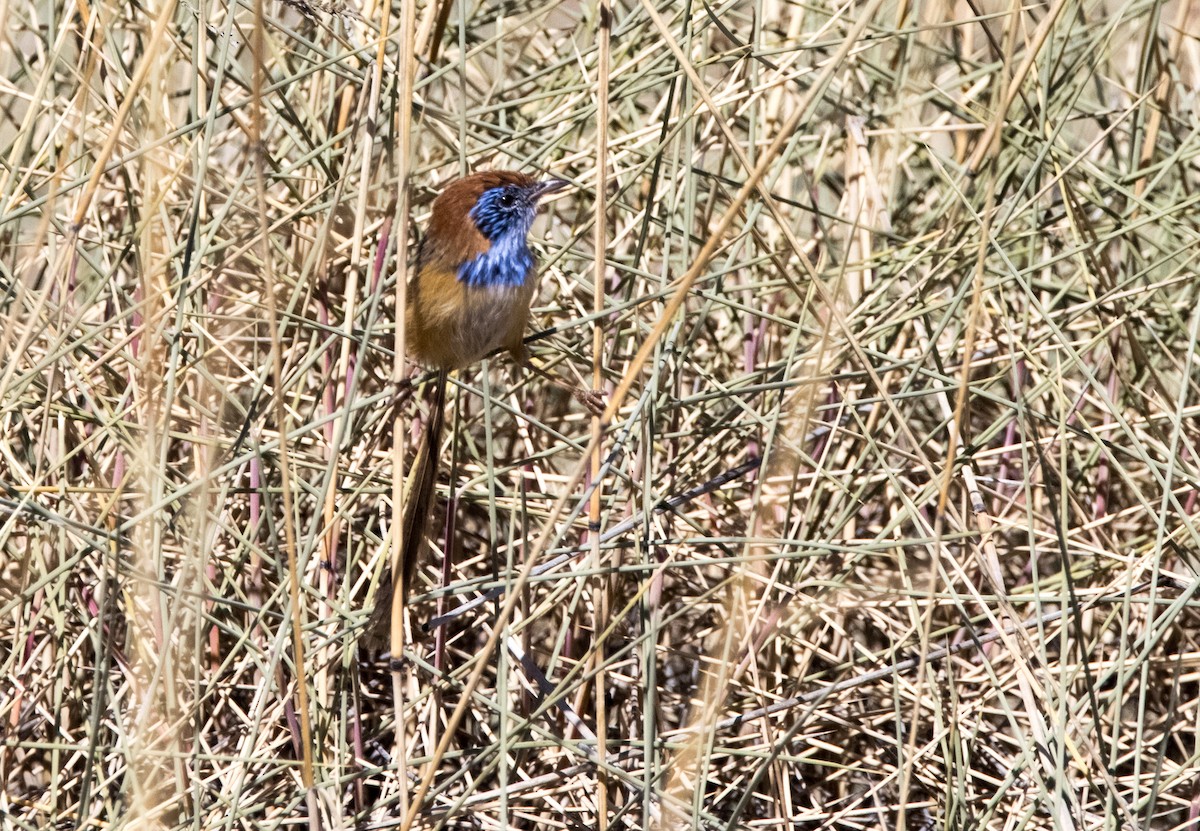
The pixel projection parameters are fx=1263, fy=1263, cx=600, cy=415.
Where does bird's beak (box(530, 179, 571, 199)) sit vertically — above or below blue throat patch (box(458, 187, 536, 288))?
above

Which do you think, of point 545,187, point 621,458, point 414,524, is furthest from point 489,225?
point 414,524

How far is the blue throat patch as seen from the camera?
134 inches

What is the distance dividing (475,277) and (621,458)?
0.64m

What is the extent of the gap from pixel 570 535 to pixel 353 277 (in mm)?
1155

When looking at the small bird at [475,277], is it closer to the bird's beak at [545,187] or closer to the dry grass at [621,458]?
the bird's beak at [545,187]

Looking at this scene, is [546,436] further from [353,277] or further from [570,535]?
[353,277]

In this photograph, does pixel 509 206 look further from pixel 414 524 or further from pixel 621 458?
pixel 414 524

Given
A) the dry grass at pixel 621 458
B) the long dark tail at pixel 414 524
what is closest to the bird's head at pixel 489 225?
the dry grass at pixel 621 458

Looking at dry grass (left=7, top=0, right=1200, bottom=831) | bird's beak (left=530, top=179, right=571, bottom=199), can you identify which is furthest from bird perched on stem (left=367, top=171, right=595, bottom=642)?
dry grass (left=7, top=0, right=1200, bottom=831)

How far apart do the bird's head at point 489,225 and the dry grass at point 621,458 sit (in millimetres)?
178

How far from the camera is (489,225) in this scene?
11.3ft

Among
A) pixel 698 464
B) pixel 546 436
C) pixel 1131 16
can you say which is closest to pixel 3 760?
pixel 546 436

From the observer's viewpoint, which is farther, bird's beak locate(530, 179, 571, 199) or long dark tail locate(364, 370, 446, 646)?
bird's beak locate(530, 179, 571, 199)

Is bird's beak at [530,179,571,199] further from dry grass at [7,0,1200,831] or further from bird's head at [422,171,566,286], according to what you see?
dry grass at [7,0,1200,831]
